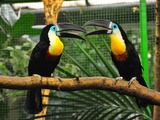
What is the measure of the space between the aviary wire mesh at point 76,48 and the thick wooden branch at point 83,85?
0.97 metres

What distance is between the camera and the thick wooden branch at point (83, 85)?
72.2 inches

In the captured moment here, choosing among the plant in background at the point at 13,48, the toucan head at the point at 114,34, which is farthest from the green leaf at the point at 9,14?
the toucan head at the point at 114,34

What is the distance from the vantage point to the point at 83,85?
1.88 m

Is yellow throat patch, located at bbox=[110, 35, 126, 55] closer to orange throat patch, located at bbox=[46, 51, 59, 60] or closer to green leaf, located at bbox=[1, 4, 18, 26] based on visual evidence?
orange throat patch, located at bbox=[46, 51, 59, 60]

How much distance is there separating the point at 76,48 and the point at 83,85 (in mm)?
1312

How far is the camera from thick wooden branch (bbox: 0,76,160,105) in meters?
1.83

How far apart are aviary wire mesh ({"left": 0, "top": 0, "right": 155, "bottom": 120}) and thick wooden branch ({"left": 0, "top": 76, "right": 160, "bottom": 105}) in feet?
3.19

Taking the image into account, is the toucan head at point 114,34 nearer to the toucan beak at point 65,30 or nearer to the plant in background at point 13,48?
the toucan beak at point 65,30

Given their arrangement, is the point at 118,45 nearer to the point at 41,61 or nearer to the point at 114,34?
the point at 114,34

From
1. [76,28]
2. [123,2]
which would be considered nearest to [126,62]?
[76,28]

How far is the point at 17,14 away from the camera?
12.6ft

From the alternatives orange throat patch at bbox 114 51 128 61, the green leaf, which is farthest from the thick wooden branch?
the green leaf

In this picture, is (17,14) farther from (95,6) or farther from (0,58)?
(95,6)

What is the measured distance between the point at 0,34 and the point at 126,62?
136cm
